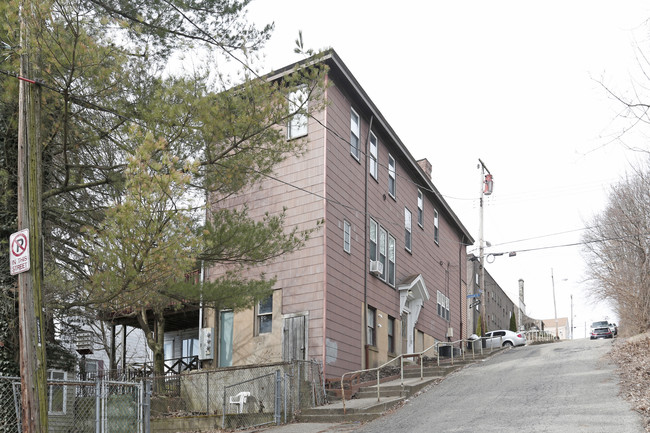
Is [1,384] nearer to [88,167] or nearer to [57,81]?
[88,167]

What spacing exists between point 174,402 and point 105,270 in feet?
33.5

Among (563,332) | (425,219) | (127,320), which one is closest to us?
(127,320)

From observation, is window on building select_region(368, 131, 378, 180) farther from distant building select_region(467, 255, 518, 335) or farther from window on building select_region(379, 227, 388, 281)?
distant building select_region(467, 255, 518, 335)

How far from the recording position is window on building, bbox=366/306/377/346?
2122cm

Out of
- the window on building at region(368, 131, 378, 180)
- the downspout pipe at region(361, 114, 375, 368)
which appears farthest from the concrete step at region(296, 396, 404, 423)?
the window on building at region(368, 131, 378, 180)

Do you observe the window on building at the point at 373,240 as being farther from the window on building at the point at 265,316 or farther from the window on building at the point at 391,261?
→ the window on building at the point at 265,316

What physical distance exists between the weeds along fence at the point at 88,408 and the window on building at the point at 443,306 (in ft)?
53.3

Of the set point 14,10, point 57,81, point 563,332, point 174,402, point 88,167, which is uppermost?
point 14,10

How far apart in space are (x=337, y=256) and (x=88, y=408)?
7.87m

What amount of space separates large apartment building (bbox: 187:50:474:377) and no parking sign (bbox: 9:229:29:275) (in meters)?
7.77

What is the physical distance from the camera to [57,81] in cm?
995

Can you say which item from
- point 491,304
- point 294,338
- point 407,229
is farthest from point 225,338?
point 491,304

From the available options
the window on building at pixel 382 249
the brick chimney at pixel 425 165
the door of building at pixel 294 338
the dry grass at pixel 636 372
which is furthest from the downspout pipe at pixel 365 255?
the brick chimney at pixel 425 165

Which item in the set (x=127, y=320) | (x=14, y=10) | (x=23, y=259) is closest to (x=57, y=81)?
(x=14, y=10)
